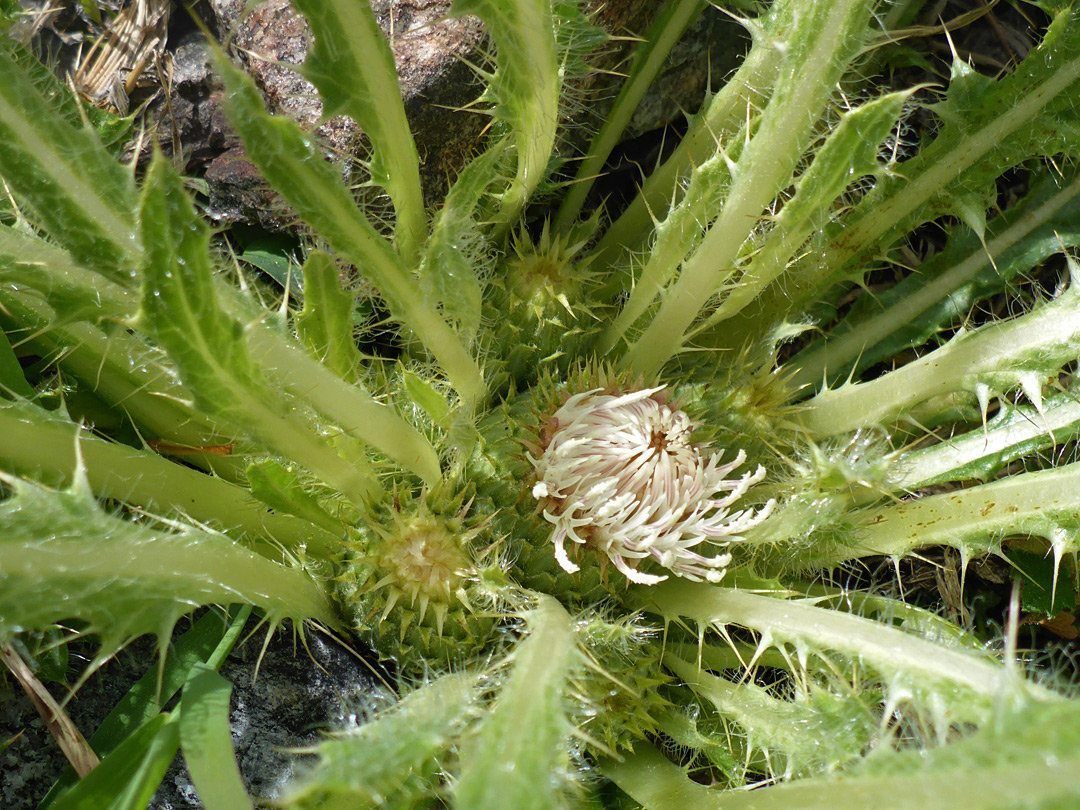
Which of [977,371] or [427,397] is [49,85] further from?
[977,371]

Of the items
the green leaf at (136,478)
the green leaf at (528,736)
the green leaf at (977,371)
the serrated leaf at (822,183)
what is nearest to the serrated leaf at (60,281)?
the green leaf at (136,478)

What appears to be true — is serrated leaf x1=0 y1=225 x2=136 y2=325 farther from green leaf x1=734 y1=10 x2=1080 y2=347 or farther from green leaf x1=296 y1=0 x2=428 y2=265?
green leaf x1=734 y1=10 x2=1080 y2=347

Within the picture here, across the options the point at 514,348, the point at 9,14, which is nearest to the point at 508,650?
the point at 514,348

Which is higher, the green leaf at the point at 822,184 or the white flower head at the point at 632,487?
the green leaf at the point at 822,184

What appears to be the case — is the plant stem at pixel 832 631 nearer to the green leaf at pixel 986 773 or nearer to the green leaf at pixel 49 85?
the green leaf at pixel 986 773

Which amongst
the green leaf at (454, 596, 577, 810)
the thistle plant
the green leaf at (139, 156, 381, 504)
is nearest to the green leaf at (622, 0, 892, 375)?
the thistle plant

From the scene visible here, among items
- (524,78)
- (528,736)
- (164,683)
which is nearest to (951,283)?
(524,78)
